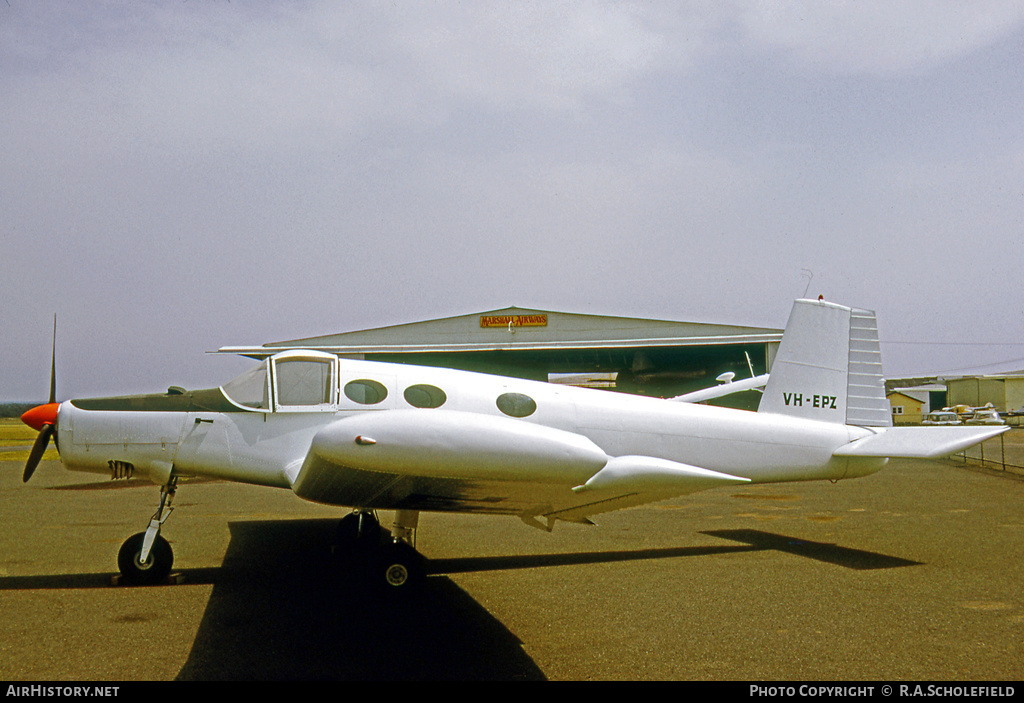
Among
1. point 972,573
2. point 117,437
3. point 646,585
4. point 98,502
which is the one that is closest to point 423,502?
point 646,585

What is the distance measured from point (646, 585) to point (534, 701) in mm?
3092

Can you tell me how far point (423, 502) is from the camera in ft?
17.2

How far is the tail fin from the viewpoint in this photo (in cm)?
794

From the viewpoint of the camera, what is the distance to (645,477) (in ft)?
15.8

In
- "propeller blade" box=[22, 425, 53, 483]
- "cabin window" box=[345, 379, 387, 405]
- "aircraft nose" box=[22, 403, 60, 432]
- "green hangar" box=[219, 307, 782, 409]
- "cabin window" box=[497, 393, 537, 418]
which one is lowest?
"propeller blade" box=[22, 425, 53, 483]

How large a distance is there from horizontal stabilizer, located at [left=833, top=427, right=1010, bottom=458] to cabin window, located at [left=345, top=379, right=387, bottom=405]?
Answer: 4932mm

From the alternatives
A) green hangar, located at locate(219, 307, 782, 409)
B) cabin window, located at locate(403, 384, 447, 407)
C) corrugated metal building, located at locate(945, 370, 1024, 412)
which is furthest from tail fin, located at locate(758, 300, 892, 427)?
corrugated metal building, located at locate(945, 370, 1024, 412)

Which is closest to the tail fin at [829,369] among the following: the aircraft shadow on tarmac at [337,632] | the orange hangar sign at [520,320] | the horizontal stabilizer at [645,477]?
the horizontal stabilizer at [645,477]

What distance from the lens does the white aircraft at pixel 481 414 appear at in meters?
5.07

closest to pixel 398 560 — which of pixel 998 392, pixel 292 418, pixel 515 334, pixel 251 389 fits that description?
pixel 292 418

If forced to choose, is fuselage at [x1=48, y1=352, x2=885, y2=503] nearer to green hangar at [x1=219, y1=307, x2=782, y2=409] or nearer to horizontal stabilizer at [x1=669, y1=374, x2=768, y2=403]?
horizontal stabilizer at [x1=669, y1=374, x2=768, y2=403]

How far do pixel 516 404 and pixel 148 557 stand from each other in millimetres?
3865

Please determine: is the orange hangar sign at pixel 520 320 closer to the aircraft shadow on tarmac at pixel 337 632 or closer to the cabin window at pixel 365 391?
the aircraft shadow on tarmac at pixel 337 632

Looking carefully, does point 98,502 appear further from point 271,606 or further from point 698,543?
point 698,543
